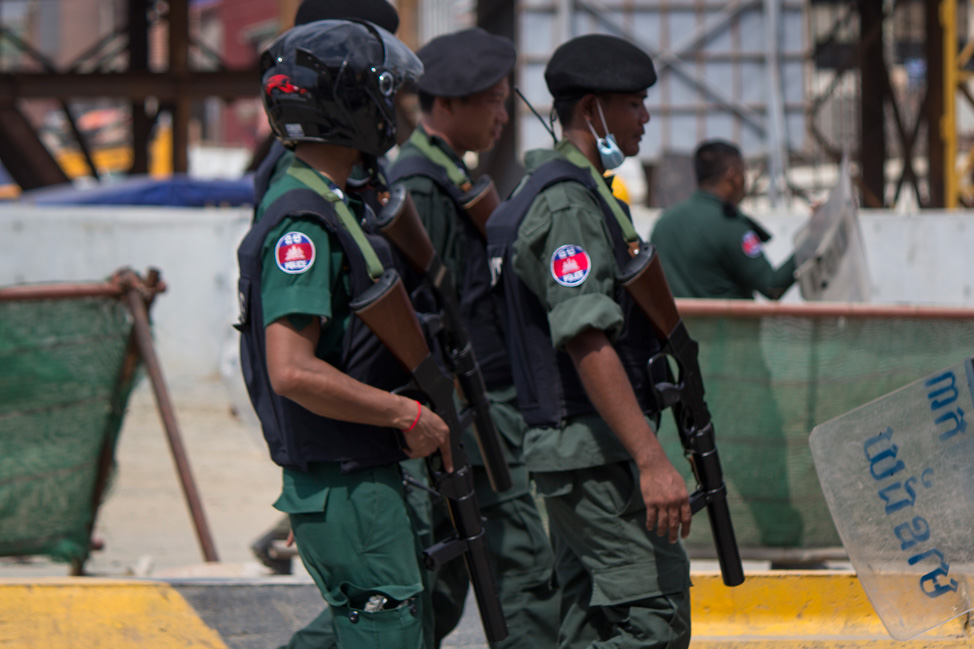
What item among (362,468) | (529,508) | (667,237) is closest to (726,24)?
(667,237)

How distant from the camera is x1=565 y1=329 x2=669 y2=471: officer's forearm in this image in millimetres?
2516

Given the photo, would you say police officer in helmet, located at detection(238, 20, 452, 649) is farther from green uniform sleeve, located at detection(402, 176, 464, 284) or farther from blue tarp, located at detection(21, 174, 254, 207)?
blue tarp, located at detection(21, 174, 254, 207)

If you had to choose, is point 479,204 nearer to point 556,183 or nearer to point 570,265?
point 556,183

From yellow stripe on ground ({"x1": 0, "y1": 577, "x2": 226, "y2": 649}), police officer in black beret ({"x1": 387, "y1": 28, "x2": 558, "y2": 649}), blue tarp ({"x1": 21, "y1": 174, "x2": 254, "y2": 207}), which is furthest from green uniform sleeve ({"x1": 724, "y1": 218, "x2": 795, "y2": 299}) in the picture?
blue tarp ({"x1": 21, "y1": 174, "x2": 254, "y2": 207})

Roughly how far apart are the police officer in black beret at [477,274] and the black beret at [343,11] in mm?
201


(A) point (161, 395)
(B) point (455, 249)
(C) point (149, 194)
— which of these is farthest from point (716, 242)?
(C) point (149, 194)

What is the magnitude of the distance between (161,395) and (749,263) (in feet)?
8.73

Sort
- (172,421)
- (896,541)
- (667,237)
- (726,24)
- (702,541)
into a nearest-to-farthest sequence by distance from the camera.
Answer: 1. (896,541)
2. (702,541)
3. (172,421)
4. (667,237)
5. (726,24)

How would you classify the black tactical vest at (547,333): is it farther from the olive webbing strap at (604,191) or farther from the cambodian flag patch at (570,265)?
the cambodian flag patch at (570,265)

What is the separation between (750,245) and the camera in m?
5.43

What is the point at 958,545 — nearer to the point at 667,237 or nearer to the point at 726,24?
the point at 667,237

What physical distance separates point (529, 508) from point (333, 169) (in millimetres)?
1274

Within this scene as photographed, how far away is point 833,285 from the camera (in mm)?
4934

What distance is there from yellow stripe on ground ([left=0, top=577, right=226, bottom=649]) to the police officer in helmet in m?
1.28
